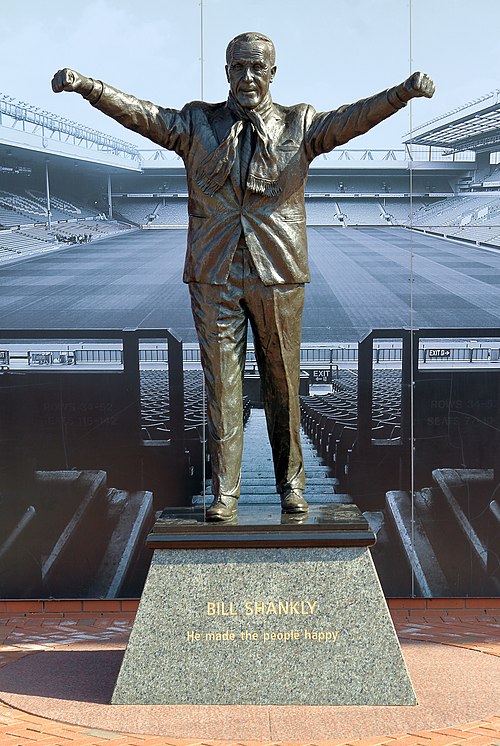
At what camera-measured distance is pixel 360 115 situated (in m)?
4.46

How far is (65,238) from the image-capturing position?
261 inches

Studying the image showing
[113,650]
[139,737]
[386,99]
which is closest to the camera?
[139,737]

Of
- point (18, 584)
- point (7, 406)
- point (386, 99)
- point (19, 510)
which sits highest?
Result: point (386, 99)

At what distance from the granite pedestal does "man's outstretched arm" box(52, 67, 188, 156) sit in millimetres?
1642

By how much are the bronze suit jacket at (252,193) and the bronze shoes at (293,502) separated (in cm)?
93

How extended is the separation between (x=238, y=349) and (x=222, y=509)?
684 millimetres

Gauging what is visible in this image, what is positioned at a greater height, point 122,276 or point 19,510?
point 122,276

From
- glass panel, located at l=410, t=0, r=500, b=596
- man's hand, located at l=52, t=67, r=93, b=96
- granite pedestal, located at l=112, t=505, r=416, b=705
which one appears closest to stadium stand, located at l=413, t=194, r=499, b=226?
glass panel, located at l=410, t=0, r=500, b=596

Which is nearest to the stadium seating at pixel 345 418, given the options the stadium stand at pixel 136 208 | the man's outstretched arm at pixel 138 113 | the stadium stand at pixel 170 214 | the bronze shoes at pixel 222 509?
the stadium stand at pixel 170 214

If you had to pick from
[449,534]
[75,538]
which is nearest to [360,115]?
[449,534]

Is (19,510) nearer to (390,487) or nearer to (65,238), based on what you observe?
(65,238)

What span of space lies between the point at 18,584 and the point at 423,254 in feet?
10.5

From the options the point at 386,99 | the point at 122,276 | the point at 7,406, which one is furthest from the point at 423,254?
the point at 7,406

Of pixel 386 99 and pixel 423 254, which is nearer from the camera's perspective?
pixel 386 99
